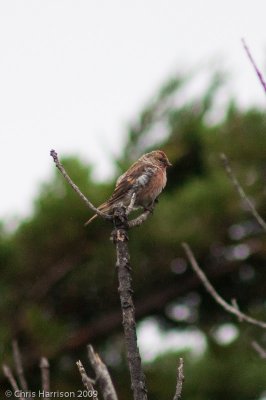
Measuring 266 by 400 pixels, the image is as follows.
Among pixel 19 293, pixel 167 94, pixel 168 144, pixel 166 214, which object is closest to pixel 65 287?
pixel 19 293

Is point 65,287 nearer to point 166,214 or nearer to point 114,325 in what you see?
point 114,325

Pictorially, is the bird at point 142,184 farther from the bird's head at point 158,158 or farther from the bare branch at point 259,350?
the bare branch at point 259,350

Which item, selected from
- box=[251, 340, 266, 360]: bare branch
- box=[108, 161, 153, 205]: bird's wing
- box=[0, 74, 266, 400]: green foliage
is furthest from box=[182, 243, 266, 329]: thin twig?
box=[0, 74, 266, 400]: green foliage

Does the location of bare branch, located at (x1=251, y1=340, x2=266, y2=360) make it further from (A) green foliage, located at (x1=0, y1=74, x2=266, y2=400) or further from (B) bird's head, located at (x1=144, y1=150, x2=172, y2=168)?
(A) green foliage, located at (x1=0, y1=74, x2=266, y2=400)

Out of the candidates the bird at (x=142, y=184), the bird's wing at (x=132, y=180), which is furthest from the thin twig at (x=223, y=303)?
the bird's wing at (x=132, y=180)

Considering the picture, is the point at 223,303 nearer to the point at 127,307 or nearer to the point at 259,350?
the point at 259,350

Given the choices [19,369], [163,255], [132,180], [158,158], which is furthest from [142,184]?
[163,255]
